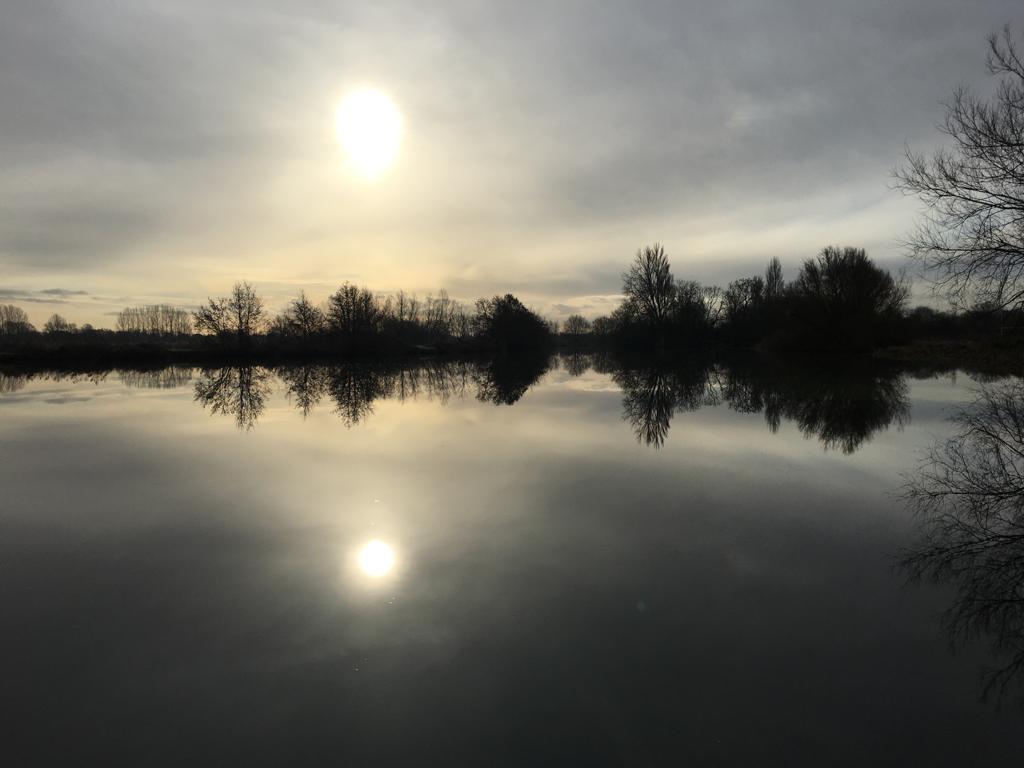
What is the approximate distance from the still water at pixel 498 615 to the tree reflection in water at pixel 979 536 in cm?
5

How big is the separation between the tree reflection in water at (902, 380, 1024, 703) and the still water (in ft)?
0.17

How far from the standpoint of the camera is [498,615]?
390 centimetres

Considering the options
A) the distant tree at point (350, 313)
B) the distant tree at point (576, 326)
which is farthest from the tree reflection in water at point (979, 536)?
the distant tree at point (576, 326)

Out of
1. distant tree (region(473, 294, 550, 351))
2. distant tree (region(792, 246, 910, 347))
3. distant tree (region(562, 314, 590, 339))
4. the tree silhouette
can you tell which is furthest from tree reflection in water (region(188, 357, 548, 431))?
distant tree (region(562, 314, 590, 339))

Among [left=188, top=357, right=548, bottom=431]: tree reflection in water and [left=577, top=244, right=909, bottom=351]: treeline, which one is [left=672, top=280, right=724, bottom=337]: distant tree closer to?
[left=577, top=244, right=909, bottom=351]: treeline

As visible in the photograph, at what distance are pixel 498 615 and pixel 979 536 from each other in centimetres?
503

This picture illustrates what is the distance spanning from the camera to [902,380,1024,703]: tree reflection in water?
3645 millimetres

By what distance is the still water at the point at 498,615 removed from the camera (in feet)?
8.95

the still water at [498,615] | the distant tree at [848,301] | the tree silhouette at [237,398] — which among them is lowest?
the still water at [498,615]

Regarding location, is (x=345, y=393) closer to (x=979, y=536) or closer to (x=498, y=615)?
(x=498, y=615)

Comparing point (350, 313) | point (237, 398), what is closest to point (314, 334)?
point (350, 313)

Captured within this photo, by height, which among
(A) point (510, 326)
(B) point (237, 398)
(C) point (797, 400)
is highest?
(A) point (510, 326)

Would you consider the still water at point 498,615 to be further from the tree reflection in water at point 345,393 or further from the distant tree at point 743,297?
the distant tree at point 743,297

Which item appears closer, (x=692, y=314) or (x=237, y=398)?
(x=237, y=398)
